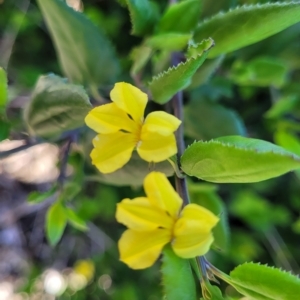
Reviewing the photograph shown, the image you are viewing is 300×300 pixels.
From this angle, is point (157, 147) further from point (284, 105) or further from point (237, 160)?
point (284, 105)

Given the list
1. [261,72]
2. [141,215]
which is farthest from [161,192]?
[261,72]

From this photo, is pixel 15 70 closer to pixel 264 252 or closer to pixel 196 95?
pixel 196 95

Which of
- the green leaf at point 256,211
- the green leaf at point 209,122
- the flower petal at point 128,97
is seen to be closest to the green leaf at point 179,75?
the flower petal at point 128,97

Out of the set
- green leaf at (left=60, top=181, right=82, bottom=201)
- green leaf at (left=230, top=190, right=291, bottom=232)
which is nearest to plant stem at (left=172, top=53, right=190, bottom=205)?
green leaf at (left=60, top=181, right=82, bottom=201)

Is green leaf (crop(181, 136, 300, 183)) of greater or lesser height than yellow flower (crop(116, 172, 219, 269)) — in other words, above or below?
above

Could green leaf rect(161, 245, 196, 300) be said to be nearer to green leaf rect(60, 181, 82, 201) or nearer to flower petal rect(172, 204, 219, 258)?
flower petal rect(172, 204, 219, 258)

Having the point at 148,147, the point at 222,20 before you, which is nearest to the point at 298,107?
the point at 222,20

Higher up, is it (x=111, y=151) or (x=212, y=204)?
(x=111, y=151)
